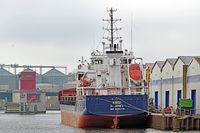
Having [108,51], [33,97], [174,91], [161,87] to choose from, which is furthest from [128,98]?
[33,97]

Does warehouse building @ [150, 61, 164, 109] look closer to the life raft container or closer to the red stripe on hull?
the life raft container

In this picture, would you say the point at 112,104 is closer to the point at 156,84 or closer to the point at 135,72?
the point at 135,72

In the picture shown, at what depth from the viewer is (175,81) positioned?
72062 mm

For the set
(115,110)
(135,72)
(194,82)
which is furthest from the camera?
(194,82)

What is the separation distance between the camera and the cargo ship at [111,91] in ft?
196

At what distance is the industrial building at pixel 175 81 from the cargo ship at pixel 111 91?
564 cm

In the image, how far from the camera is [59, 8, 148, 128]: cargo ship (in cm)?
Result: 5981

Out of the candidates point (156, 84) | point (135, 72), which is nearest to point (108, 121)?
point (135, 72)

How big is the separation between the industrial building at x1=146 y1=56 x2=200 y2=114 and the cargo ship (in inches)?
222

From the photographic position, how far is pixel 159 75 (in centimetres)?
7894

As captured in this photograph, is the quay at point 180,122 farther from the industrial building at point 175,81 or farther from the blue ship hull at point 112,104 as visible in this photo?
the industrial building at point 175,81

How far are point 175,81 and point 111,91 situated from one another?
1171 centimetres

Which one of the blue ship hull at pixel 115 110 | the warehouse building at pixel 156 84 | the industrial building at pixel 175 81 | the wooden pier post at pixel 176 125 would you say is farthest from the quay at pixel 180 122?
the warehouse building at pixel 156 84

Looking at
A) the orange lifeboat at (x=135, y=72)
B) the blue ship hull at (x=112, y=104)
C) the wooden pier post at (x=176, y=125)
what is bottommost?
the wooden pier post at (x=176, y=125)
